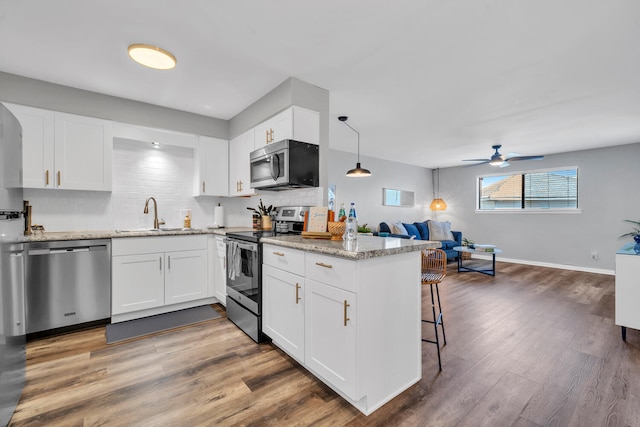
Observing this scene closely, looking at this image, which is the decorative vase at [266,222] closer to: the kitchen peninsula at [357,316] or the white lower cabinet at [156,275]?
the white lower cabinet at [156,275]

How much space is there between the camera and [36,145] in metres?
2.82

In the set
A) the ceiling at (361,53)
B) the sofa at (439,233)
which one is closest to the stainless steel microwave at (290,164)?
the ceiling at (361,53)

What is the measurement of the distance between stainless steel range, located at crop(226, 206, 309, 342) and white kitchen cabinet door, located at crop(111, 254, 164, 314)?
2.62 feet

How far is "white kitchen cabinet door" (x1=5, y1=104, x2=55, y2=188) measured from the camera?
276cm

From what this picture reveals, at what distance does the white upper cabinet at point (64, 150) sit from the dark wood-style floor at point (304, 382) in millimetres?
1544

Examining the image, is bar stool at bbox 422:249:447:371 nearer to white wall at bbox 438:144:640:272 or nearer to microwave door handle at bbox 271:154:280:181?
microwave door handle at bbox 271:154:280:181

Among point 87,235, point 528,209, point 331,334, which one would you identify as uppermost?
point 528,209

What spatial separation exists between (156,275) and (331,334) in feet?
7.53

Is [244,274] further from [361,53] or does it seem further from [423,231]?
[423,231]

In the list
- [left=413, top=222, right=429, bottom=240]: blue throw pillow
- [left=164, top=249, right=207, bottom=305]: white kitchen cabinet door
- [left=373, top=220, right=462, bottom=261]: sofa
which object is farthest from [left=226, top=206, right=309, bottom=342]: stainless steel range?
[left=413, top=222, right=429, bottom=240]: blue throw pillow

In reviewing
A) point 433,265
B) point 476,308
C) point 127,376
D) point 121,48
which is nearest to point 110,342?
point 127,376

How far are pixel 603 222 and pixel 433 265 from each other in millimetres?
5380

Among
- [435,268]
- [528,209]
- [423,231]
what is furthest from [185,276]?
[528,209]

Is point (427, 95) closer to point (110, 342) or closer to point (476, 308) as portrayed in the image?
point (476, 308)
